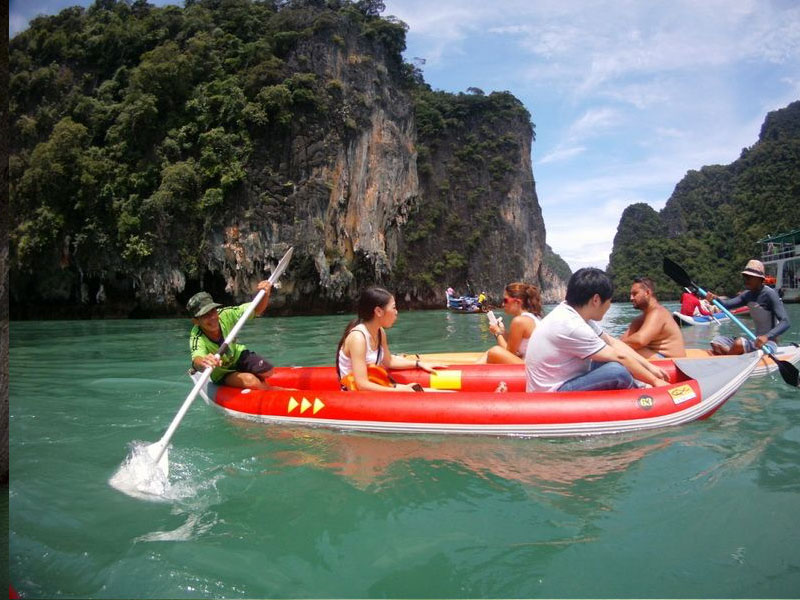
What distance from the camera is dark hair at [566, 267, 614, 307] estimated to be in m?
3.49

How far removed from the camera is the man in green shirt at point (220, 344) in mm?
4383

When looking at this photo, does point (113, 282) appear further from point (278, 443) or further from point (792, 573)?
point (792, 573)

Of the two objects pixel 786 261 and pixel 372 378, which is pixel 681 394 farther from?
pixel 786 261

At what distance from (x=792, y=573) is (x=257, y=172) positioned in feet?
83.6

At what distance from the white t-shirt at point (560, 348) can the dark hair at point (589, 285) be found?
0.10 metres

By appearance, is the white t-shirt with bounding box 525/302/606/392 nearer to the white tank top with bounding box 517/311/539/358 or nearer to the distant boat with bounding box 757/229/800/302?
the white tank top with bounding box 517/311/539/358

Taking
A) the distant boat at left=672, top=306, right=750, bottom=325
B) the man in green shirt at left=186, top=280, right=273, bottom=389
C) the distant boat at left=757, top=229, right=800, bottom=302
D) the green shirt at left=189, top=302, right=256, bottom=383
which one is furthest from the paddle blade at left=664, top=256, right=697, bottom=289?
the distant boat at left=757, top=229, right=800, bottom=302

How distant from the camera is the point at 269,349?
10.3 m

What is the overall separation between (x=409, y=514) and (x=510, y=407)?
1.52 meters

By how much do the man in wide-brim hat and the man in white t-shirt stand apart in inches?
114

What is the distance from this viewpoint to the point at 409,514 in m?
2.63

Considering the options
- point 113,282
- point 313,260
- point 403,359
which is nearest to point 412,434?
point 403,359

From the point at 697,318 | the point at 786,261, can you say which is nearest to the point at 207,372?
the point at 697,318

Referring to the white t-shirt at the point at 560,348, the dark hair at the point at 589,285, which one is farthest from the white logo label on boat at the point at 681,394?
the dark hair at the point at 589,285
